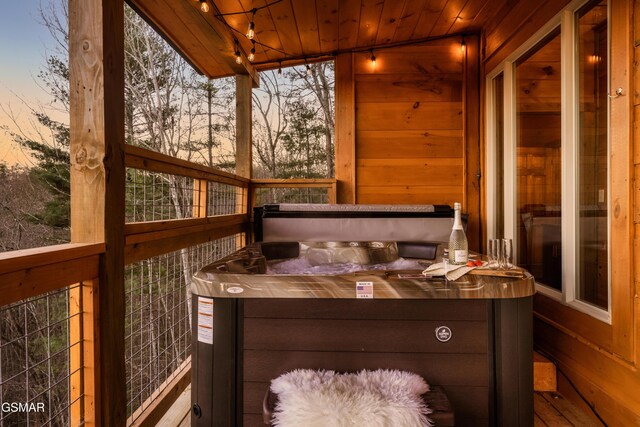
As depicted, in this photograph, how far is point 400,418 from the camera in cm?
96

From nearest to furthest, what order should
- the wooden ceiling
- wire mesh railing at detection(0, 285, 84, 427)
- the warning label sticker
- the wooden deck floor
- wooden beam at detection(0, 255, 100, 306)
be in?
1. wooden beam at detection(0, 255, 100, 306)
2. wire mesh railing at detection(0, 285, 84, 427)
3. the warning label sticker
4. the wooden deck floor
5. the wooden ceiling

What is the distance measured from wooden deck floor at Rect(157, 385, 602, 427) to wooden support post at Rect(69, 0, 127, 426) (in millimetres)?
512

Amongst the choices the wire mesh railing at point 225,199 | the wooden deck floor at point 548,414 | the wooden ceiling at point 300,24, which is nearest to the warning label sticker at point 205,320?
the wooden deck floor at point 548,414

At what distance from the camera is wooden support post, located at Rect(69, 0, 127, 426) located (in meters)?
1.19

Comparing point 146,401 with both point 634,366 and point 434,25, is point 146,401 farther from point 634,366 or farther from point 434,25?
point 434,25

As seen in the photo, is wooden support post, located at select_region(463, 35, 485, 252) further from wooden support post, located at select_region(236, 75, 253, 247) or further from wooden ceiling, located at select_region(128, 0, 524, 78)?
wooden support post, located at select_region(236, 75, 253, 247)

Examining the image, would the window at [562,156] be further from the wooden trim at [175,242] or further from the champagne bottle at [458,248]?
the wooden trim at [175,242]

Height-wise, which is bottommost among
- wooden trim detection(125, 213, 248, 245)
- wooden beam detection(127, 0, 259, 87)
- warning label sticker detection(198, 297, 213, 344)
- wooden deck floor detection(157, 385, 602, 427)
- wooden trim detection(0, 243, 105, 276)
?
wooden deck floor detection(157, 385, 602, 427)

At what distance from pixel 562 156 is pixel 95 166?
2264 mm

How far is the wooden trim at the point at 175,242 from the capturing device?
1.45 meters

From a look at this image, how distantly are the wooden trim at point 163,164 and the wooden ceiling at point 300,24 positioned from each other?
39.6 inches

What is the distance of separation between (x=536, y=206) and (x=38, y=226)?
13.0 ft
